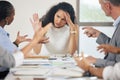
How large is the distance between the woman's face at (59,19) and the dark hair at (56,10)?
1.4 inches

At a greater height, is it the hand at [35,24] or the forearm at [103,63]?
the hand at [35,24]

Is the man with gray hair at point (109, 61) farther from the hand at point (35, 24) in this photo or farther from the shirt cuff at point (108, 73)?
the hand at point (35, 24)

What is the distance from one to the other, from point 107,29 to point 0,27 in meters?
1.34

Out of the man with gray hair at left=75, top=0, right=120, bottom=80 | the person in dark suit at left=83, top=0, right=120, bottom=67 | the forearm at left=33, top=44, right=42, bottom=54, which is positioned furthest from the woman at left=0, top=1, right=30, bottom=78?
the forearm at left=33, top=44, right=42, bottom=54

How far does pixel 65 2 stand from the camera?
8.53 feet

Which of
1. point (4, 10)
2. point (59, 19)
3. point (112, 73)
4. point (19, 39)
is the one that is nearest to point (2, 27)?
point (4, 10)

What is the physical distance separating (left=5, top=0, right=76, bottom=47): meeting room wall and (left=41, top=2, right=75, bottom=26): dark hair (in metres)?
0.05

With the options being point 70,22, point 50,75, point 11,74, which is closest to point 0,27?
point 11,74

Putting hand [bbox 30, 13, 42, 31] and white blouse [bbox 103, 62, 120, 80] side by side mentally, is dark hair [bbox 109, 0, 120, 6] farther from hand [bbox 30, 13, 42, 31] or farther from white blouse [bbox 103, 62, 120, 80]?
hand [bbox 30, 13, 42, 31]

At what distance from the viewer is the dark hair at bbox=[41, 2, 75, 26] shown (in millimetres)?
2584

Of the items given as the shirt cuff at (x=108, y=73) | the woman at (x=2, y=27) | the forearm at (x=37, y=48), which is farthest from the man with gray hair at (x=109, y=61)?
the forearm at (x=37, y=48)

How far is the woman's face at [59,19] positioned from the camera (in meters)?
2.58

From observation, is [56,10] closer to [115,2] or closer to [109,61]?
[115,2]

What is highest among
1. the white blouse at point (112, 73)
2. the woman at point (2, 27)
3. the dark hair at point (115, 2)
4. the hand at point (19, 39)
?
the dark hair at point (115, 2)
